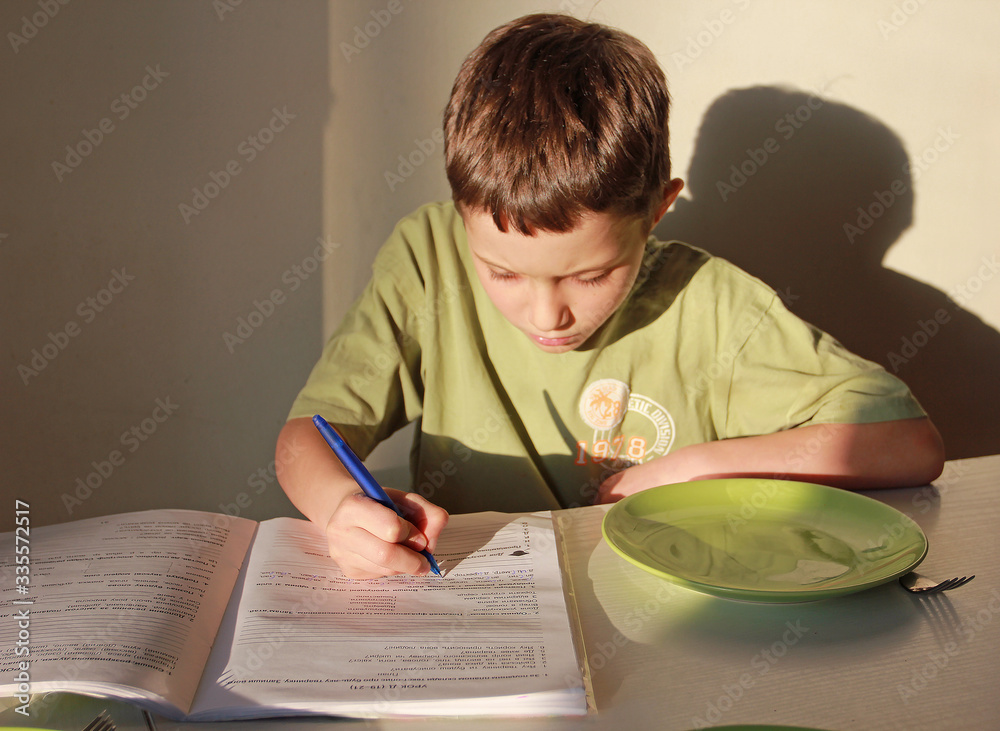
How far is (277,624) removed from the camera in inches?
21.0

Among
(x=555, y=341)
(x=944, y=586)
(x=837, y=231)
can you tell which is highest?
(x=555, y=341)

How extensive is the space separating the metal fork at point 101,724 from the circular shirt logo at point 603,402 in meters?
0.65

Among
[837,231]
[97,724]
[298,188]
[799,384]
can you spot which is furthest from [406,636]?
[837,231]

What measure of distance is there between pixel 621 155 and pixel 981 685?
0.52 metres

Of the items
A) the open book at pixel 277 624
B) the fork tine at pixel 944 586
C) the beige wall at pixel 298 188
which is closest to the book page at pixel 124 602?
the open book at pixel 277 624

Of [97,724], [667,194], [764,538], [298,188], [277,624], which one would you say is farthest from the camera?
[298,188]

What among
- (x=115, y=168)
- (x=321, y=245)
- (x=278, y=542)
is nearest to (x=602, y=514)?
(x=278, y=542)

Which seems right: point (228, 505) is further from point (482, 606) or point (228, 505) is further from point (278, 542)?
point (482, 606)

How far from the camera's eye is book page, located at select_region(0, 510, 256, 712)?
47cm

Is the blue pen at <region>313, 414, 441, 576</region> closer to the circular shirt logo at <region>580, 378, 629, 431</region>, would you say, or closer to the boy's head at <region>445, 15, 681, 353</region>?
the boy's head at <region>445, 15, 681, 353</region>

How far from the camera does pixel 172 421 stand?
4.26 feet

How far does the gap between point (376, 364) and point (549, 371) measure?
220 mm

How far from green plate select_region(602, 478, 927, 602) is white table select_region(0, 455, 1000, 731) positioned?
0.02m

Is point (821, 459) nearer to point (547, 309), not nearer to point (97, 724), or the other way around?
point (547, 309)
